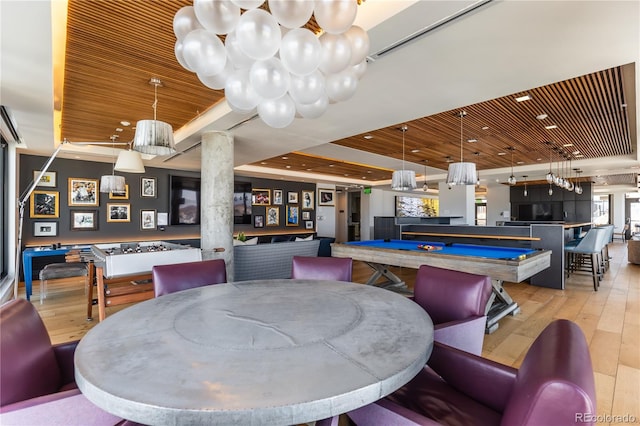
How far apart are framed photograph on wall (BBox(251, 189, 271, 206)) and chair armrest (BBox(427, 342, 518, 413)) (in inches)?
357

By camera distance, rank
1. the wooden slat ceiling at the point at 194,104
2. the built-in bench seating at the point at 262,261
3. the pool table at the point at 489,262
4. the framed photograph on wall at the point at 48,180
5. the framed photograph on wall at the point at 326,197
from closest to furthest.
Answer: the wooden slat ceiling at the point at 194,104 → the pool table at the point at 489,262 → the built-in bench seating at the point at 262,261 → the framed photograph on wall at the point at 48,180 → the framed photograph on wall at the point at 326,197

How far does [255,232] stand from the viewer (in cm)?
1015

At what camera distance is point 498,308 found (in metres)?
4.06

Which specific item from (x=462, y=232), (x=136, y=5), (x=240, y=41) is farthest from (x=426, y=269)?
(x=462, y=232)

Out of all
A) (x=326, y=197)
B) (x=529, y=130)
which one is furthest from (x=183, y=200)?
(x=529, y=130)

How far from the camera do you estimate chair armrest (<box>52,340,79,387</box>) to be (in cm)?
155

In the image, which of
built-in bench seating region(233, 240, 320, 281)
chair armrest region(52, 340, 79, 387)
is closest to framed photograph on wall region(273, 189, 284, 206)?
built-in bench seating region(233, 240, 320, 281)

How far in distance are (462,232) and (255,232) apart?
6260mm

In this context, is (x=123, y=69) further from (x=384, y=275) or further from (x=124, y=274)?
(x=384, y=275)

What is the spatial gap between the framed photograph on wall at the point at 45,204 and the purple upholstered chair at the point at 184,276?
20.0 ft

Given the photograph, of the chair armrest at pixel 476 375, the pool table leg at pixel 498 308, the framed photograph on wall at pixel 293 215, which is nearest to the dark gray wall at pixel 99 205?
the framed photograph on wall at pixel 293 215

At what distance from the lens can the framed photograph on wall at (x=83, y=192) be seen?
22.6 ft

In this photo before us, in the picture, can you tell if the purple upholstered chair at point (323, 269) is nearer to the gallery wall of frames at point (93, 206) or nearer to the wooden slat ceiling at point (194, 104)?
the wooden slat ceiling at point (194, 104)

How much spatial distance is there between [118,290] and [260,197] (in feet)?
22.4
